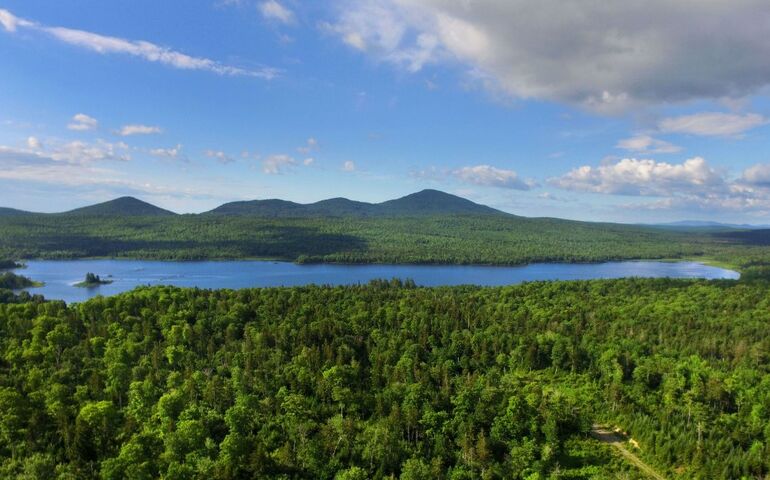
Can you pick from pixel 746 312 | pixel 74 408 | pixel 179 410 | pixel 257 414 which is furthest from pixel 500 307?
pixel 74 408

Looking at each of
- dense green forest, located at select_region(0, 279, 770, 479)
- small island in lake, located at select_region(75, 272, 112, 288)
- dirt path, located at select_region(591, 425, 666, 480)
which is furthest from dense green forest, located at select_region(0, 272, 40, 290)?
dirt path, located at select_region(591, 425, 666, 480)

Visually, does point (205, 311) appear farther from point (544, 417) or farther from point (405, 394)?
point (544, 417)

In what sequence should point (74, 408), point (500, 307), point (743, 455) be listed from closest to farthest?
point (743, 455)
point (74, 408)
point (500, 307)

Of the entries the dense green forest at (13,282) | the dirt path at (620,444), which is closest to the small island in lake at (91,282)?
the dense green forest at (13,282)

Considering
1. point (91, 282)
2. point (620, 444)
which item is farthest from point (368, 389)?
point (91, 282)

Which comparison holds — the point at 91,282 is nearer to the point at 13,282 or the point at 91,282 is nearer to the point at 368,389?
the point at 13,282
